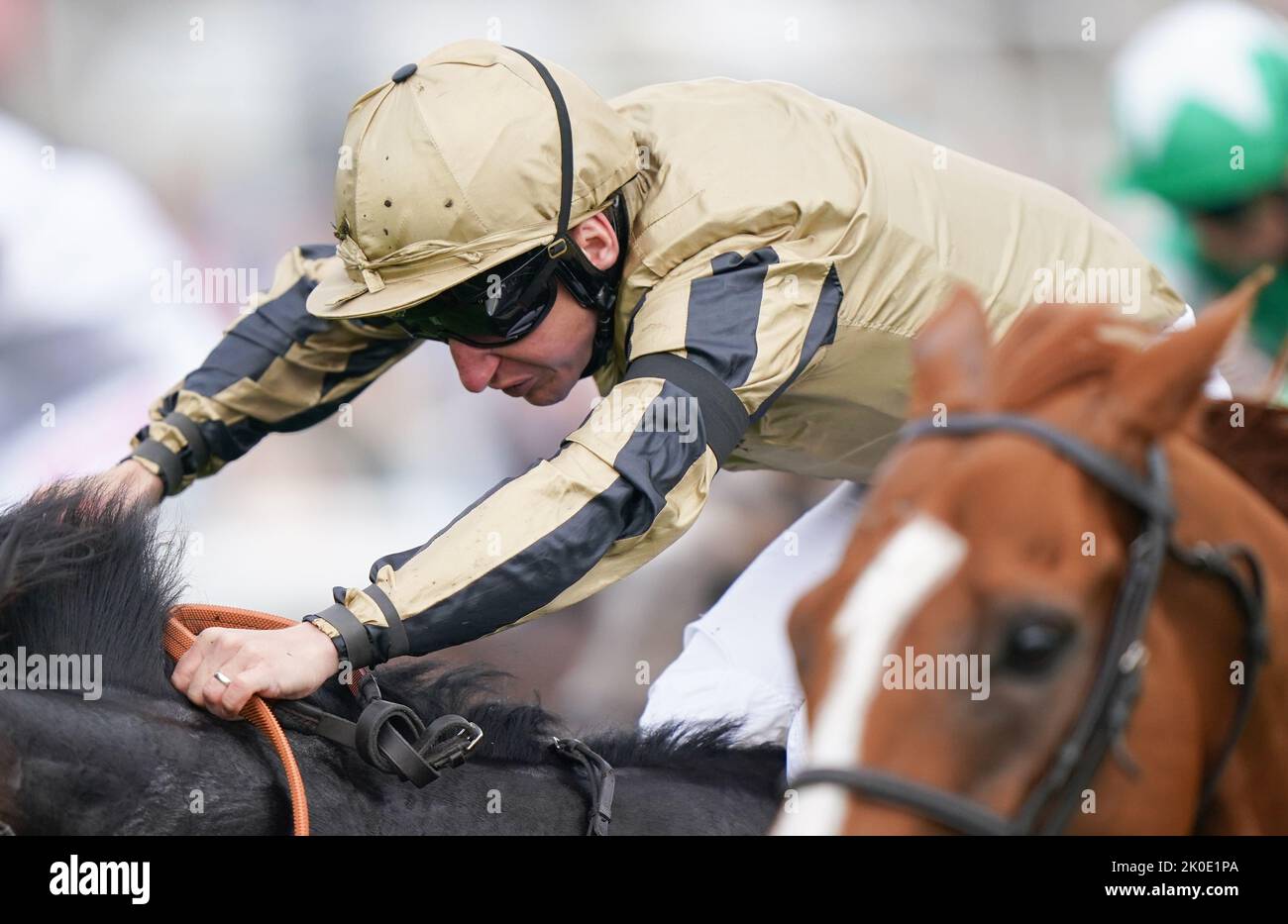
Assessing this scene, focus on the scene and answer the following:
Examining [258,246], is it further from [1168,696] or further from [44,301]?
[1168,696]

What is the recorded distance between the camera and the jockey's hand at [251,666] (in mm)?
1953

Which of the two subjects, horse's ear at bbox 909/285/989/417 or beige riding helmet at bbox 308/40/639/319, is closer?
horse's ear at bbox 909/285/989/417

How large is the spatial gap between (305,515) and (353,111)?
9.02 ft

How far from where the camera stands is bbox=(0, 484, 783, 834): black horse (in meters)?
1.81

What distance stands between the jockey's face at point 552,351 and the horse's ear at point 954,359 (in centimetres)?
107

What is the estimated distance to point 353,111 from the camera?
2.61m

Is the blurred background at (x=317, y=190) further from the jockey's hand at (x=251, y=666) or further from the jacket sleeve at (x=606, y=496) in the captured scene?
the jockey's hand at (x=251, y=666)

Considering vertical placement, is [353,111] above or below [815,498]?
above

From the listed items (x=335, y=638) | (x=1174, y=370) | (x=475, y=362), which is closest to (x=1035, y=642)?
(x=1174, y=370)

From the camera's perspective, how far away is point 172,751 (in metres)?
1.89

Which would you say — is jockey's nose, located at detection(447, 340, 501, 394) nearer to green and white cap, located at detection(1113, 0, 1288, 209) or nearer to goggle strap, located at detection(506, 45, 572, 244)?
goggle strap, located at detection(506, 45, 572, 244)

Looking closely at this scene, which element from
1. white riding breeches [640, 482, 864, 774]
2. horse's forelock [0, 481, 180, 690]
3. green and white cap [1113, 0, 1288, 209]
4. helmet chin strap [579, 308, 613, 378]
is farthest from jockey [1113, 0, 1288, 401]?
horse's forelock [0, 481, 180, 690]

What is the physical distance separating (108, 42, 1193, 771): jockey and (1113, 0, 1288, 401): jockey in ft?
0.76
